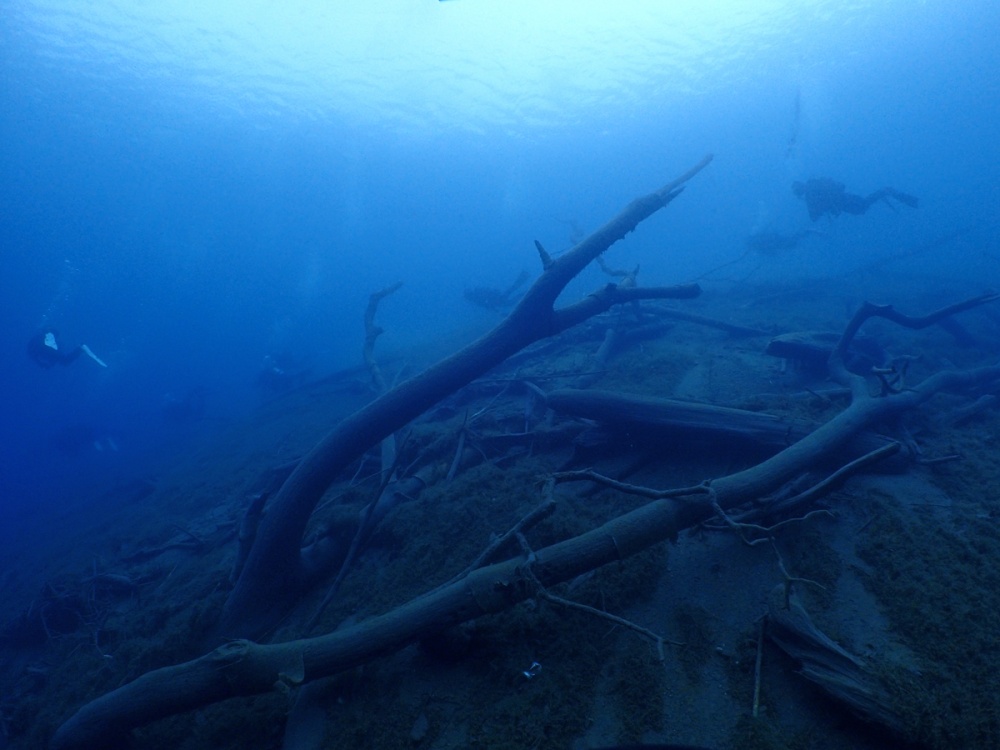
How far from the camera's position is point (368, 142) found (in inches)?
2731

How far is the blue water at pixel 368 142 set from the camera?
33.4 metres

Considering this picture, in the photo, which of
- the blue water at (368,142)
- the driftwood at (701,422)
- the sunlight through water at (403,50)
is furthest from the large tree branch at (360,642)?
the sunlight through water at (403,50)


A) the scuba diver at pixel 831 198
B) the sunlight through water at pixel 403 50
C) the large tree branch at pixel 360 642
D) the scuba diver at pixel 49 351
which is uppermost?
the sunlight through water at pixel 403 50

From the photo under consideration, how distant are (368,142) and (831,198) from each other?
68895 millimetres

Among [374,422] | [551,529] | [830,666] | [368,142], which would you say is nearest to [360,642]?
[551,529]

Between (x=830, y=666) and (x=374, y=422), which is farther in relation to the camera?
(x=374, y=422)

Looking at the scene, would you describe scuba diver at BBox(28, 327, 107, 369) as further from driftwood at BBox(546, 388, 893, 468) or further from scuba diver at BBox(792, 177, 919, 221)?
scuba diver at BBox(792, 177, 919, 221)

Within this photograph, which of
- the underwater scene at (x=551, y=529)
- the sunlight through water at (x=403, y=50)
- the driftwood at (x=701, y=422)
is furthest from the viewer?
the sunlight through water at (x=403, y=50)

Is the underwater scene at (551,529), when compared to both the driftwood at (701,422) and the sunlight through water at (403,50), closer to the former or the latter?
the driftwood at (701,422)

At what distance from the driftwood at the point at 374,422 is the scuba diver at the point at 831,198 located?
15.5 meters

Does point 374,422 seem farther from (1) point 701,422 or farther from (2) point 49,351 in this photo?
(2) point 49,351

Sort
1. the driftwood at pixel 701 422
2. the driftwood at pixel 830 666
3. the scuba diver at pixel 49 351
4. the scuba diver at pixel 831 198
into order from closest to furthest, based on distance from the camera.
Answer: the driftwood at pixel 830 666
the driftwood at pixel 701 422
the scuba diver at pixel 831 198
the scuba diver at pixel 49 351

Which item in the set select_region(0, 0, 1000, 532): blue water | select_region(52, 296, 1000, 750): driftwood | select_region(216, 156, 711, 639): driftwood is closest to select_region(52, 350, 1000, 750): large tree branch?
select_region(52, 296, 1000, 750): driftwood

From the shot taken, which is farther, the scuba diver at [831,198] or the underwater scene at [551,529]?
the scuba diver at [831,198]
